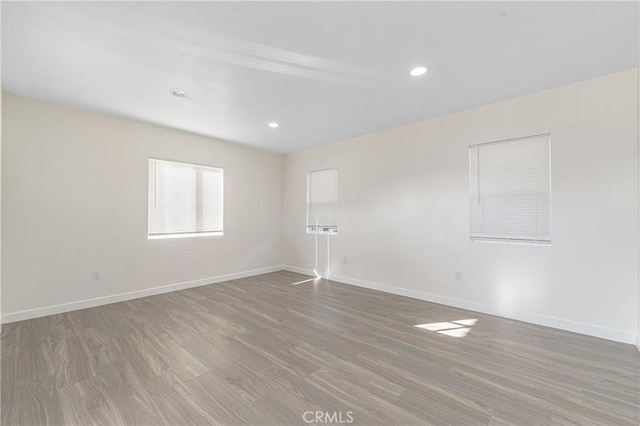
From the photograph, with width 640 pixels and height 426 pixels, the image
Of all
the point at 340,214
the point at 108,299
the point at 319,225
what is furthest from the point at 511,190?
the point at 108,299

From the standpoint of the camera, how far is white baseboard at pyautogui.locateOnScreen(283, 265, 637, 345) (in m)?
2.50

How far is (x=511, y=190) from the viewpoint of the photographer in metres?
3.11

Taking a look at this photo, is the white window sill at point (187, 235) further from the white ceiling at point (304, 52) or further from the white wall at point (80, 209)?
the white ceiling at point (304, 52)

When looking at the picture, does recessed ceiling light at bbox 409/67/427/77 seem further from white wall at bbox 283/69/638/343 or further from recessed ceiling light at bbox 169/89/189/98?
recessed ceiling light at bbox 169/89/189/98

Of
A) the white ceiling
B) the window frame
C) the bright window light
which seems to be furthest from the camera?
the window frame

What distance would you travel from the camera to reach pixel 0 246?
286cm

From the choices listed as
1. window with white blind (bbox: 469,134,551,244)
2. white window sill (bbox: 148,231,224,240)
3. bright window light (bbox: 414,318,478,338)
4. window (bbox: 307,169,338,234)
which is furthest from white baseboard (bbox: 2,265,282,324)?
window with white blind (bbox: 469,134,551,244)

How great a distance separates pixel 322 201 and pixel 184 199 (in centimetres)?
252

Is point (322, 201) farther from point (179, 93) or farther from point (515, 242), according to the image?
point (515, 242)

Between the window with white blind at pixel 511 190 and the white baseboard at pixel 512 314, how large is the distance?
0.85m

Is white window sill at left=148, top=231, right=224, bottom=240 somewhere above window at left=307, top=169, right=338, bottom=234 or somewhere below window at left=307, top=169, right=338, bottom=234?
below

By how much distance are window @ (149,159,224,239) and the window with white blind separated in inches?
168

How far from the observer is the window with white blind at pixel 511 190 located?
2908mm

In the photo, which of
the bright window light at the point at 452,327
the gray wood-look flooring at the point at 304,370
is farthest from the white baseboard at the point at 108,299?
the bright window light at the point at 452,327
